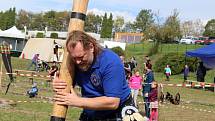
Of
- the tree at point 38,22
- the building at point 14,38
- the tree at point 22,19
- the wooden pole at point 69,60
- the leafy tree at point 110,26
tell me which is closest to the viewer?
the wooden pole at point 69,60

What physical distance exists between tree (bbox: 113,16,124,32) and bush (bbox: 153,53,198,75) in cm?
6581

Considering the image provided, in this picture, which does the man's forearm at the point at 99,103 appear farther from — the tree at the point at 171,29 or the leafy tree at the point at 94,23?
the leafy tree at the point at 94,23

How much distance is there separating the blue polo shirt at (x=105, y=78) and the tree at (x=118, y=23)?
100.0 metres

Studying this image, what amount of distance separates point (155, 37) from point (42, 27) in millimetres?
44432

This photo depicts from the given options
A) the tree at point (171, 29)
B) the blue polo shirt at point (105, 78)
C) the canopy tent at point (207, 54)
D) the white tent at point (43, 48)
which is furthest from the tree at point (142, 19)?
the blue polo shirt at point (105, 78)

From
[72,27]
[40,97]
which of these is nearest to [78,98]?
[72,27]

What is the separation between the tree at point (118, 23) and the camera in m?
103

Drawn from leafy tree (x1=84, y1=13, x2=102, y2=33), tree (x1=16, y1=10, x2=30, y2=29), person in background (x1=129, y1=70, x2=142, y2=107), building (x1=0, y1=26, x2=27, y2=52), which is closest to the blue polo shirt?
person in background (x1=129, y1=70, x2=142, y2=107)

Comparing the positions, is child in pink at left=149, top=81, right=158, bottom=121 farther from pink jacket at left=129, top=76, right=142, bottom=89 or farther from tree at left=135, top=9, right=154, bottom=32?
tree at left=135, top=9, right=154, bottom=32

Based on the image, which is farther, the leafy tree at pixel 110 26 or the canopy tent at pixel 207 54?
the leafy tree at pixel 110 26

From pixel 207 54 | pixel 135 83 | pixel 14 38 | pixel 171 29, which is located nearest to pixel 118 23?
pixel 171 29

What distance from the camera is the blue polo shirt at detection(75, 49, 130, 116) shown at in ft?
9.23

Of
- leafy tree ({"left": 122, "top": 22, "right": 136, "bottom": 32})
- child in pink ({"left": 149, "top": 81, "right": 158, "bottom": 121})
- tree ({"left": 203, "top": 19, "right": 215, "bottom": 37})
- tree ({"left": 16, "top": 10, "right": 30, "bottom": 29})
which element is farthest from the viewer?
leafy tree ({"left": 122, "top": 22, "right": 136, "bottom": 32})

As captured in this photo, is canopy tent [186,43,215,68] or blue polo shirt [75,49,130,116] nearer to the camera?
blue polo shirt [75,49,130,116]
